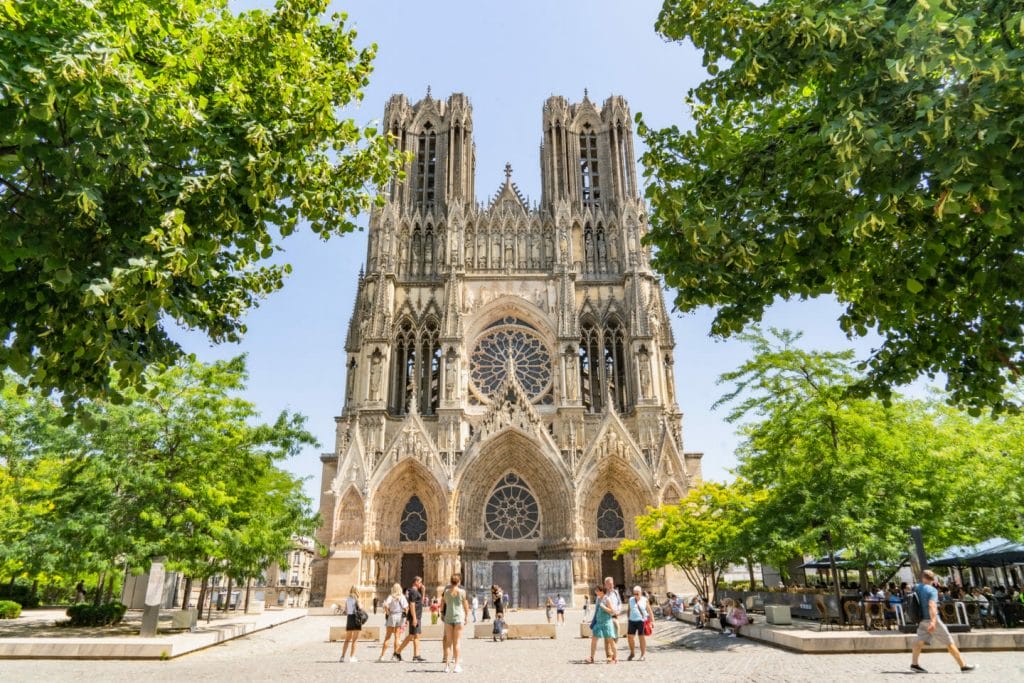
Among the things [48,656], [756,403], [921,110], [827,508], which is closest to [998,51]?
[921,110]

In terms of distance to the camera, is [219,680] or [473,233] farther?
[473,233]

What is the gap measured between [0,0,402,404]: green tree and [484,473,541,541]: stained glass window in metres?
24.0

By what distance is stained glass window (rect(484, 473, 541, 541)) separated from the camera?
3044 centimetres

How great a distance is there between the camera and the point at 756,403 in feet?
55.2

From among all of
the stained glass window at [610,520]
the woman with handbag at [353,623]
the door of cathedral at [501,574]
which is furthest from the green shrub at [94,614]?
the stained glass window at [610,520]

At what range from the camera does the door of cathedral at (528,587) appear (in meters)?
27.4

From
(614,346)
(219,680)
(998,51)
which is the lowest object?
(219,680)

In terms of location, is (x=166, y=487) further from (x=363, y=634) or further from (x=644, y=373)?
(x=644, y=373)

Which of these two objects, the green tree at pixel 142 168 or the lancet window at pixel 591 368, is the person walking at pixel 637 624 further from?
the lancet window at pixel 591 368

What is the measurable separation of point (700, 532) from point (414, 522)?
48.3 feet

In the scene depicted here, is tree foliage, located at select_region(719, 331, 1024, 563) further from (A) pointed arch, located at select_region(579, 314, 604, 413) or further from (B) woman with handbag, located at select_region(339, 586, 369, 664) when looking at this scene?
(A) pointed arch, located at select_region(579, 314, 604, 413)

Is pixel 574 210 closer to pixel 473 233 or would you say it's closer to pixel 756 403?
pixel 473 233

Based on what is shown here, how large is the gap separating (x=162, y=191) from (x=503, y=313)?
96.9 ft

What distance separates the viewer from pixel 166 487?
51.3ft
